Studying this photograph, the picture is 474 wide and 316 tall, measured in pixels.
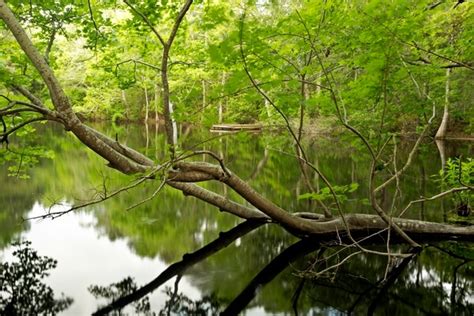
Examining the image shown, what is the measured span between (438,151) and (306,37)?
1660 centimetres

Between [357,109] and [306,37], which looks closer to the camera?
[306,37]

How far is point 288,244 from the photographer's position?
8625 mm

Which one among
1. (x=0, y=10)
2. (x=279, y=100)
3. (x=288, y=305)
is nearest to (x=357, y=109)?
(x=279, y=100)

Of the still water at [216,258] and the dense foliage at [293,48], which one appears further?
the still water at [216,258]

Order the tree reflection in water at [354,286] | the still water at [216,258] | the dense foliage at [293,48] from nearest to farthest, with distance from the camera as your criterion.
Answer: the dense foliage at [293,48] → the tree reflection in water at [354,286] → the still water at [216,258]

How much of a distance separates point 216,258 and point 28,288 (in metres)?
3.28

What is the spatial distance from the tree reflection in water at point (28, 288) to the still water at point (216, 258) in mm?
184

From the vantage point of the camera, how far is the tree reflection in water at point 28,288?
6.19 metres

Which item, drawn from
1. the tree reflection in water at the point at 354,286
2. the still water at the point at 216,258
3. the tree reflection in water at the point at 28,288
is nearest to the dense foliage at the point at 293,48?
the still water at the point at 216,258

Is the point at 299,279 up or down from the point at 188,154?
down

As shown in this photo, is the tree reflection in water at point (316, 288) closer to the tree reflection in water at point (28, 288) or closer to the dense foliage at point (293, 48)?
the tree reflection in water at point (28, 288)

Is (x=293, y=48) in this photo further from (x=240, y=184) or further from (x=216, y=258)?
(x=216, y=258)

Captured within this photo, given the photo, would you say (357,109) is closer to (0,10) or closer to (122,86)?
(122,86)

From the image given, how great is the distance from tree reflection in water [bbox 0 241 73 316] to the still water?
0.18 meters
